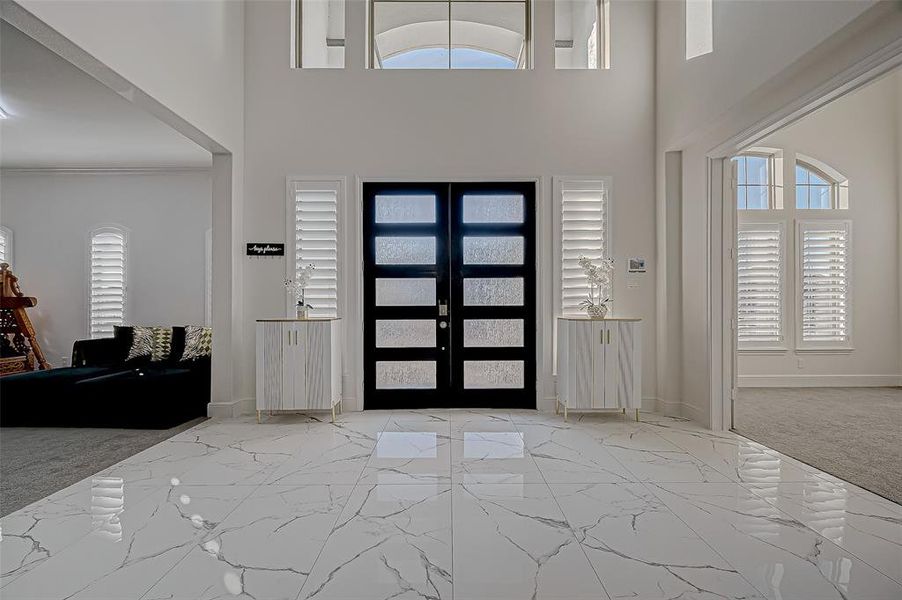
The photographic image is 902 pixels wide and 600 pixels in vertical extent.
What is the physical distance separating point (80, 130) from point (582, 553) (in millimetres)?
6662

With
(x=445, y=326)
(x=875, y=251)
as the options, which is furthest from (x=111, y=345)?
(x=875, y=251)

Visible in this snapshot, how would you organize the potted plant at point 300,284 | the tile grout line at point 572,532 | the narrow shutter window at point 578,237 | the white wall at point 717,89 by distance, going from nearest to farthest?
the tile grout line at point 572,532
the white wall at point 717,89
the potted plant at point 300,284
the narrow shutter window at point 578,237

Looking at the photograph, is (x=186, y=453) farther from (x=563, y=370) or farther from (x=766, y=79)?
(x=766, y=79)

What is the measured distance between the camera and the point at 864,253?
22.8 feet

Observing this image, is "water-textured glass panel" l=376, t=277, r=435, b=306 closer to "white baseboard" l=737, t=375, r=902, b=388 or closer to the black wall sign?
the black wall sign

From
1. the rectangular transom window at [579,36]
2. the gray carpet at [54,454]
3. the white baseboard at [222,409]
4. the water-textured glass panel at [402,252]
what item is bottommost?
the gray carpet at [54,454]

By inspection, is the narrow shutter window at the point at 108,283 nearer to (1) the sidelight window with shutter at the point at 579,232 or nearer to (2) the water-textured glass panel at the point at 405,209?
(2) the water-textured glass panel at the point at 405,209

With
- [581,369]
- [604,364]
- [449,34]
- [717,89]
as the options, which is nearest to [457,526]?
[581,369]

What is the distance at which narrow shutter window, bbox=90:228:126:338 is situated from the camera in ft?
25.1

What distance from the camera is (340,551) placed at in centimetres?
241

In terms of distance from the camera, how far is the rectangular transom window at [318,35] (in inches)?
218

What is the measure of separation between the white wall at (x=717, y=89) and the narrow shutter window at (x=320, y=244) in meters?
3.27

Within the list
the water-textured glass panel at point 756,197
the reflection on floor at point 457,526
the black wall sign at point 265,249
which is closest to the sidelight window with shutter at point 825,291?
the water-textured glass panel at point 756,197

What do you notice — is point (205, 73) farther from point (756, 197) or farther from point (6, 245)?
point (756, 197)
